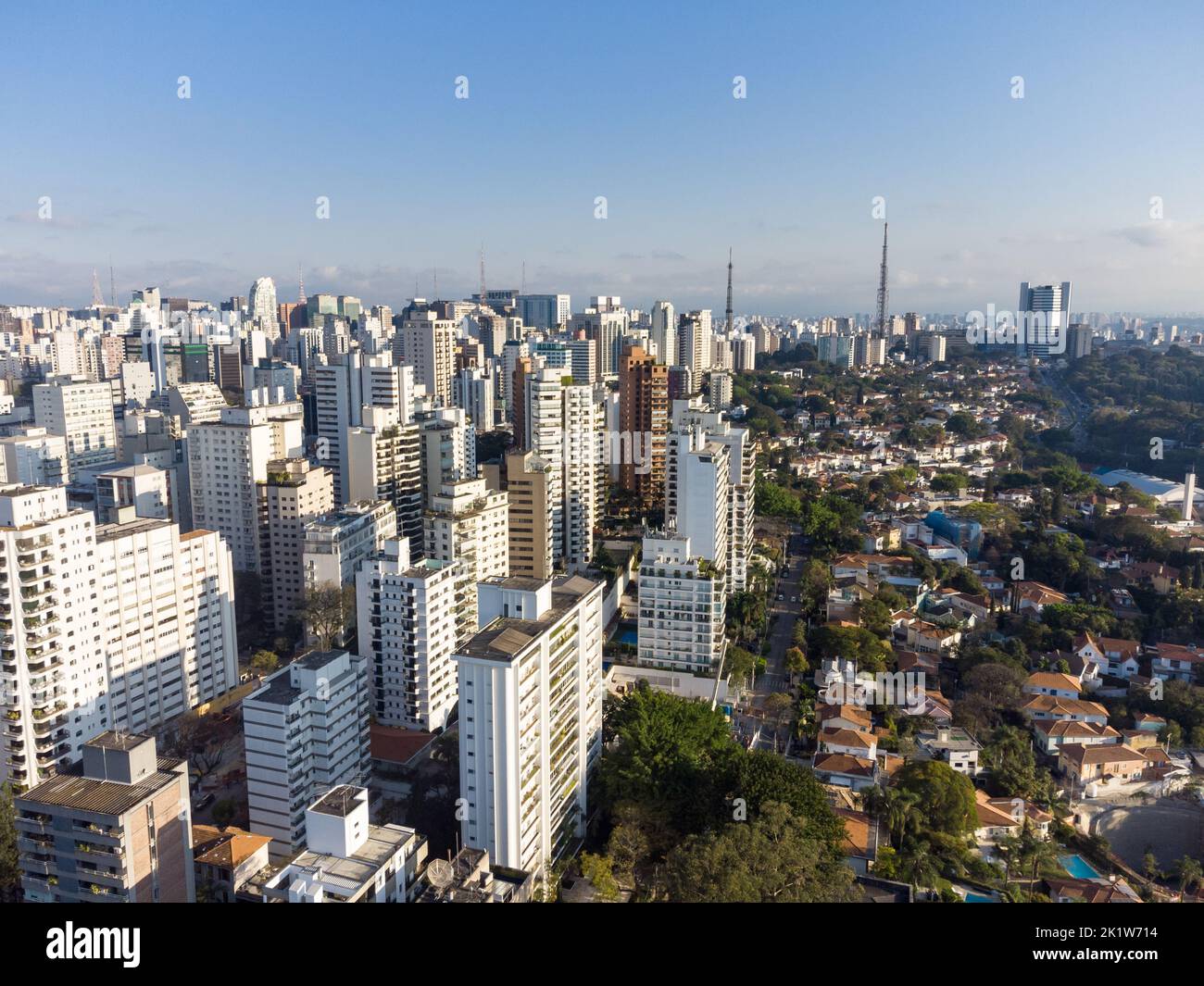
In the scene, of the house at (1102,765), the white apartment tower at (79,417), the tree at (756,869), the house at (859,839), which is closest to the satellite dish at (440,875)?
the tree at (756,869)

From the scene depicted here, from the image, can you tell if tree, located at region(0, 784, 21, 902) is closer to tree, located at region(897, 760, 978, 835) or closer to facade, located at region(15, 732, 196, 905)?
facade, located at region(15, 732, 196, 905)

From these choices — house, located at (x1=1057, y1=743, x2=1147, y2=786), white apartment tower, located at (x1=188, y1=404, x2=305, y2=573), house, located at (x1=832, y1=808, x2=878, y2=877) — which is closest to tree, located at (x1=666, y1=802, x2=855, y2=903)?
house, located at (x1=832, y1=808, x2=878, y2=877)

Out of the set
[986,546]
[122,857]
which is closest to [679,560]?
[122,857]

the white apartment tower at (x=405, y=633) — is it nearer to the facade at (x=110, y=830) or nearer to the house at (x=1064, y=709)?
the facade at (x=110, y=830)

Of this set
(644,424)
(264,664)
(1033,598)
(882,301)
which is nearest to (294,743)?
(264,664)

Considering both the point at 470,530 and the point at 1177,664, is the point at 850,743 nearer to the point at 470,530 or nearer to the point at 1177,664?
the point at 1177,664

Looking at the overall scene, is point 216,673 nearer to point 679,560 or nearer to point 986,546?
point 679,560
